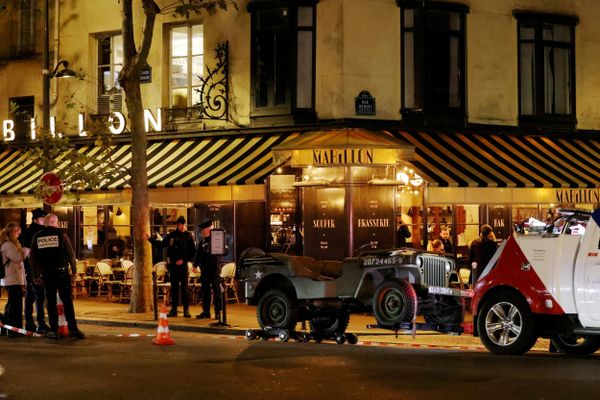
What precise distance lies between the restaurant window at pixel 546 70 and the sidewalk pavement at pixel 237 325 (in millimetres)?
6838

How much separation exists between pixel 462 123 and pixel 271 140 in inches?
181

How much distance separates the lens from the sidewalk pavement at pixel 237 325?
1656 cm

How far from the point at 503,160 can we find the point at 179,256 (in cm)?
825

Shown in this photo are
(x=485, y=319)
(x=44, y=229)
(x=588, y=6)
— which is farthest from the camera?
(x=588, y=6)

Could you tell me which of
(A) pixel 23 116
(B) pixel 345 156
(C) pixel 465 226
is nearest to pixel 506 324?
(B) pixel 345 156

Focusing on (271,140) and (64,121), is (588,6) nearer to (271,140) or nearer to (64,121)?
(271,140)

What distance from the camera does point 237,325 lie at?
19.1 metres

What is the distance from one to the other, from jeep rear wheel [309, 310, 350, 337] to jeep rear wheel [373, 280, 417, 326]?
1.19m

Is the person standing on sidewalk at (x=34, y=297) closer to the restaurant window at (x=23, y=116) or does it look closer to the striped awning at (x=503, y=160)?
the striped awning at (x=503, y=160)

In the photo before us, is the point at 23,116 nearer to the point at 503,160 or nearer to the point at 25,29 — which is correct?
the point at 25,29

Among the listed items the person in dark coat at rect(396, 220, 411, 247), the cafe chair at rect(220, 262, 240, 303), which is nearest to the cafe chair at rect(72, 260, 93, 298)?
the cafe chair at rect(220, 262, 240, 303)

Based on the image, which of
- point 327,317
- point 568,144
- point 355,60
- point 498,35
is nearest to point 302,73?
point 355,60

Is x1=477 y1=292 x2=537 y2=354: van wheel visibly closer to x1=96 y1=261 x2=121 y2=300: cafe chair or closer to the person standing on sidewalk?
the person standing on sidewalk

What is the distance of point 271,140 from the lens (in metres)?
24.1
